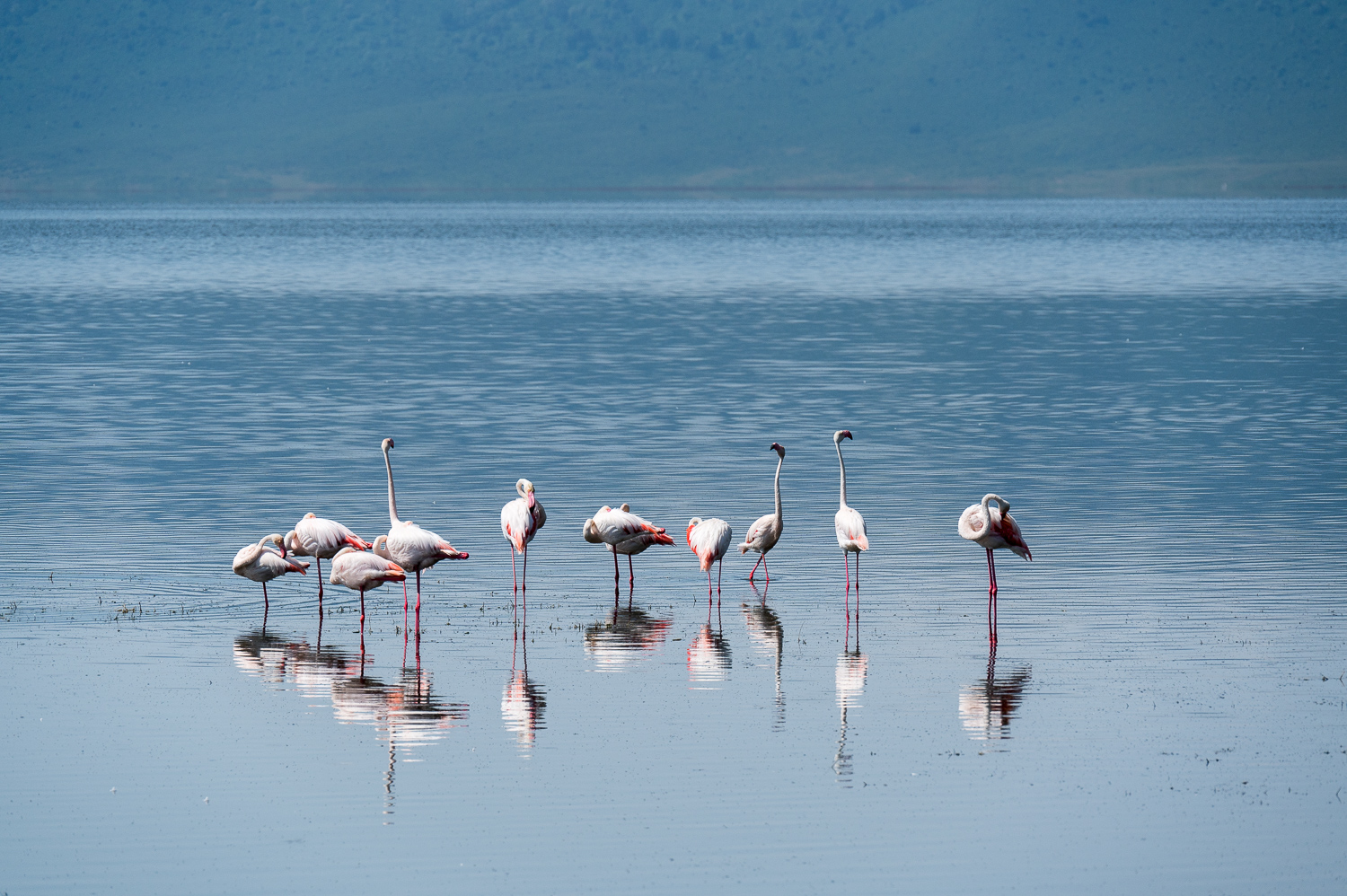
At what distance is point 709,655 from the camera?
52.1 ft

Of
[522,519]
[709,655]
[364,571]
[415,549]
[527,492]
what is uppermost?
[527,492]

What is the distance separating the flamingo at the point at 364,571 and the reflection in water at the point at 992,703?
489cm

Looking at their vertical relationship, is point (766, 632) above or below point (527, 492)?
below

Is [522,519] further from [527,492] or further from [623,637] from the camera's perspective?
[623,637]

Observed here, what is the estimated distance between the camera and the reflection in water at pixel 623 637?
1575cm

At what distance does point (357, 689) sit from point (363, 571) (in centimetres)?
193

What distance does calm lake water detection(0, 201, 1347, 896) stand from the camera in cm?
1146

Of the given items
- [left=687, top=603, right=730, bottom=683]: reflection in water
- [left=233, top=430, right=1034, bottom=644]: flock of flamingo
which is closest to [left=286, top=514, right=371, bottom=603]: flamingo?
[left=233, top=430, right=1034, bottom=644]: flock of flamingo

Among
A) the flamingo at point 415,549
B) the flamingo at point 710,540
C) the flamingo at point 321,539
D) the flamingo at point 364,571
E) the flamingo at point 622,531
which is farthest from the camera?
the flamingo at point 622,531

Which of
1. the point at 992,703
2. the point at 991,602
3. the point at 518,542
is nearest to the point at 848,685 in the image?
the point at 992,703

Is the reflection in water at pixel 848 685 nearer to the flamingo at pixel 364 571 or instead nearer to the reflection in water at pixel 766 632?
the reflection in water at pixel 766 632

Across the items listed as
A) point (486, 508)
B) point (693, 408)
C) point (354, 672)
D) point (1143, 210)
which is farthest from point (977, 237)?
point (354, 672)

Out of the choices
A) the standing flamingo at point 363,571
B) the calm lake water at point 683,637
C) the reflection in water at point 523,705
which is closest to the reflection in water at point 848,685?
the calm lake water at point 683,637

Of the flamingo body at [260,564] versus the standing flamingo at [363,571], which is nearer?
the standing flamingo at [363,571]
